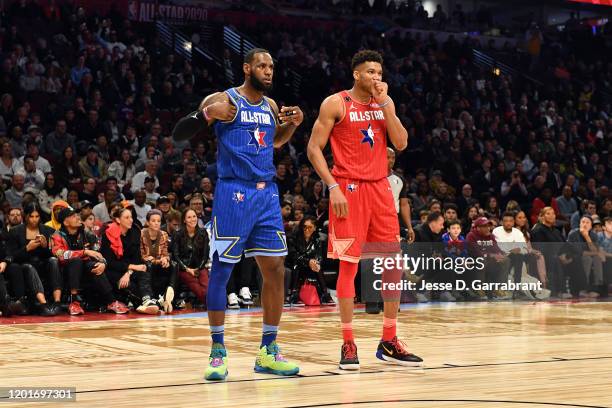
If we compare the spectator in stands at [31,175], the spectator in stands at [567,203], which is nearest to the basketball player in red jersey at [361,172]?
the spectator in stands at [31,175]

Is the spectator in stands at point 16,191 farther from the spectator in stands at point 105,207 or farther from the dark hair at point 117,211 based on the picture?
the dark hair at point 117,211

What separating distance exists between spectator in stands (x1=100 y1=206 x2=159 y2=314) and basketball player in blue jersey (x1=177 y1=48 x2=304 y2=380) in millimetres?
5109

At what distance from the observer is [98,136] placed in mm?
15109

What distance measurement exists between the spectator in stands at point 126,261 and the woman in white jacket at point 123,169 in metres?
3.00

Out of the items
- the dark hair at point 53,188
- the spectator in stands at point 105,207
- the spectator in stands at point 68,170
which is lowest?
the spectator in stands at point 105,207

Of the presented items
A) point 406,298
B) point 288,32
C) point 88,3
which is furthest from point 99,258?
point 288,32

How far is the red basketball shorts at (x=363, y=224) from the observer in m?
6.25

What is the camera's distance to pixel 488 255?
12852 mm

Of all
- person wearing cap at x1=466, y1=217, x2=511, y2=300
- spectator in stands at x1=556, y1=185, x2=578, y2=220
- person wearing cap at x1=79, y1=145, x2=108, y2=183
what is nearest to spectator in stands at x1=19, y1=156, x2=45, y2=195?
person wearing cap at x1=79, y1=145, x2=108, y2=183

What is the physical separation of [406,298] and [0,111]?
6.91 meters

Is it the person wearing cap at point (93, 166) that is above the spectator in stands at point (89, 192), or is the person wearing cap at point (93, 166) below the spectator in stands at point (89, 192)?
above

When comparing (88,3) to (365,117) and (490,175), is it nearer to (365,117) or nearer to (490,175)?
(490,175)

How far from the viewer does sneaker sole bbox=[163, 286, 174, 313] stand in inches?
426

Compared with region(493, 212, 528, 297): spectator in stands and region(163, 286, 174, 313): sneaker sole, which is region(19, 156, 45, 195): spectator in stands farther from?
region(493, 212, 528, 297): spectator in stands
